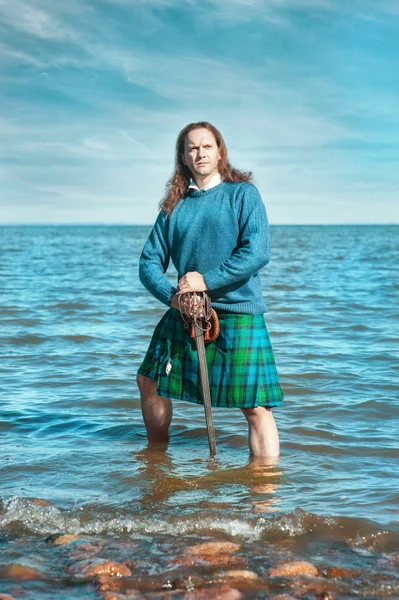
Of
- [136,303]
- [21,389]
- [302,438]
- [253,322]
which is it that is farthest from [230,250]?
[136,303]

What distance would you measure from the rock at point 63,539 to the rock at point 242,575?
2.60 ft

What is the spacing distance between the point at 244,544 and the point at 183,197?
201 centimetres

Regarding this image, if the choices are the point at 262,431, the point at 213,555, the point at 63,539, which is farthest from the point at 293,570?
the point at 262,431

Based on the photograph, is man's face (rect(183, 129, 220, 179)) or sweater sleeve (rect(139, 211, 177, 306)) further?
sweater sleeve (rect(139, 211, 177, 306))

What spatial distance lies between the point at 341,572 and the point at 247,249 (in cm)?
174

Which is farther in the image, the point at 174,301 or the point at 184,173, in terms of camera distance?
the point at 184,173

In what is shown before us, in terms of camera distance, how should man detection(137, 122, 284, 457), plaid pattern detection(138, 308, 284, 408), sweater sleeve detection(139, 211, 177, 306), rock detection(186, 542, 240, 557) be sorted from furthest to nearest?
sweater sleeve detection(139, 211, 177, 306)
plaid pattern detection(138, 308, 284, 408)
man detection(137, 122, 284, 457)
rock detection(186, 542, 240, 557)

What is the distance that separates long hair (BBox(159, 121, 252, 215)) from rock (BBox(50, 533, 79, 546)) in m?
1.89

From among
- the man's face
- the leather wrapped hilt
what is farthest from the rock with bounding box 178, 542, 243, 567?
the man's face

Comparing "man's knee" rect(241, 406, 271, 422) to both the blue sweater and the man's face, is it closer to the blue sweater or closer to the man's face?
the blue sweater

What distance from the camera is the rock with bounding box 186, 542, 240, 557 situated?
342cm

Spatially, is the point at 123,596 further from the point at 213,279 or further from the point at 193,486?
the point at 213,279

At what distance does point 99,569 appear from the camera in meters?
3.22

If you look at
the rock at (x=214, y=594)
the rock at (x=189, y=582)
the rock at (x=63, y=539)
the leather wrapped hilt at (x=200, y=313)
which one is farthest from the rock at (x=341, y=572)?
the leather wrapped hilt at (x=200, y=313)
